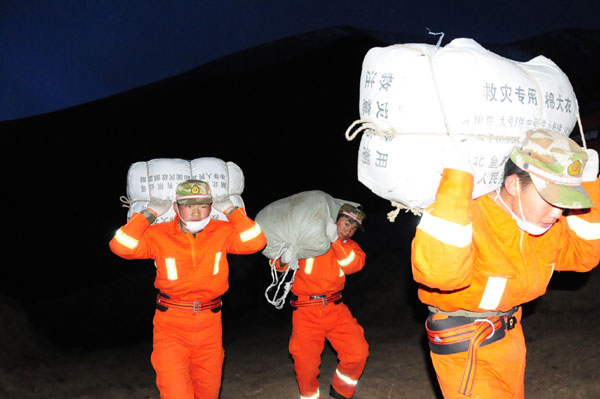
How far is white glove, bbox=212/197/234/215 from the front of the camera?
13.5 feet

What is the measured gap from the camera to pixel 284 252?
13.8ft

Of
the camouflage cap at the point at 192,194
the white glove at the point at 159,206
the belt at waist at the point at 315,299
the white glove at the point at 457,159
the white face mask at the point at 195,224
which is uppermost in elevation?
the white glove at the point at 457,159

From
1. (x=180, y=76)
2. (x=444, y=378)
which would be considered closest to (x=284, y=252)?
(x=444, y=378)

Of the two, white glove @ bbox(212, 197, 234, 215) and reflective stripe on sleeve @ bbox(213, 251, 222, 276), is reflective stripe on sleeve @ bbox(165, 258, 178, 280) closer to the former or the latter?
reflective stripe on sleeve @ bbox(213, 251, 222, 276)

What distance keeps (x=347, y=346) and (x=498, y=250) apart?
107 inches

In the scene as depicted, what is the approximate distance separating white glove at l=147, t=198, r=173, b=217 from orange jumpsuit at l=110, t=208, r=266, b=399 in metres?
0.15

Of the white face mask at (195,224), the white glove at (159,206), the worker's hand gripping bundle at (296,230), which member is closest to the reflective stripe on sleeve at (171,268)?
the white face mask at (195,224)

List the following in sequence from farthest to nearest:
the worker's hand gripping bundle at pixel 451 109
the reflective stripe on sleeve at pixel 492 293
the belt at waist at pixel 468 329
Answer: the belt at waist at pixel 468 329, the reflective stripe on sleeve at pixel 492 293, the worker's hand gripping bundle at pixel 451 109

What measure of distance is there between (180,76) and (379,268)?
11853 mm

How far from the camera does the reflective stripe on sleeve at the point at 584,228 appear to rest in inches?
90.9

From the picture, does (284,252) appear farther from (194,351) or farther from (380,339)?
(380,339)

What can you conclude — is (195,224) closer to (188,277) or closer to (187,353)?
(188,277)

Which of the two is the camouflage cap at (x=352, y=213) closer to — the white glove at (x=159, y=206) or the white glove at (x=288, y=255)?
the white glove at (x=288, y=255)

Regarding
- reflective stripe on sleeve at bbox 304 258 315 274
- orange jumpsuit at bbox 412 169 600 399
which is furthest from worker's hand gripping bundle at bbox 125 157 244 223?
orange jumpsuit at bbox 412 169 600 399
